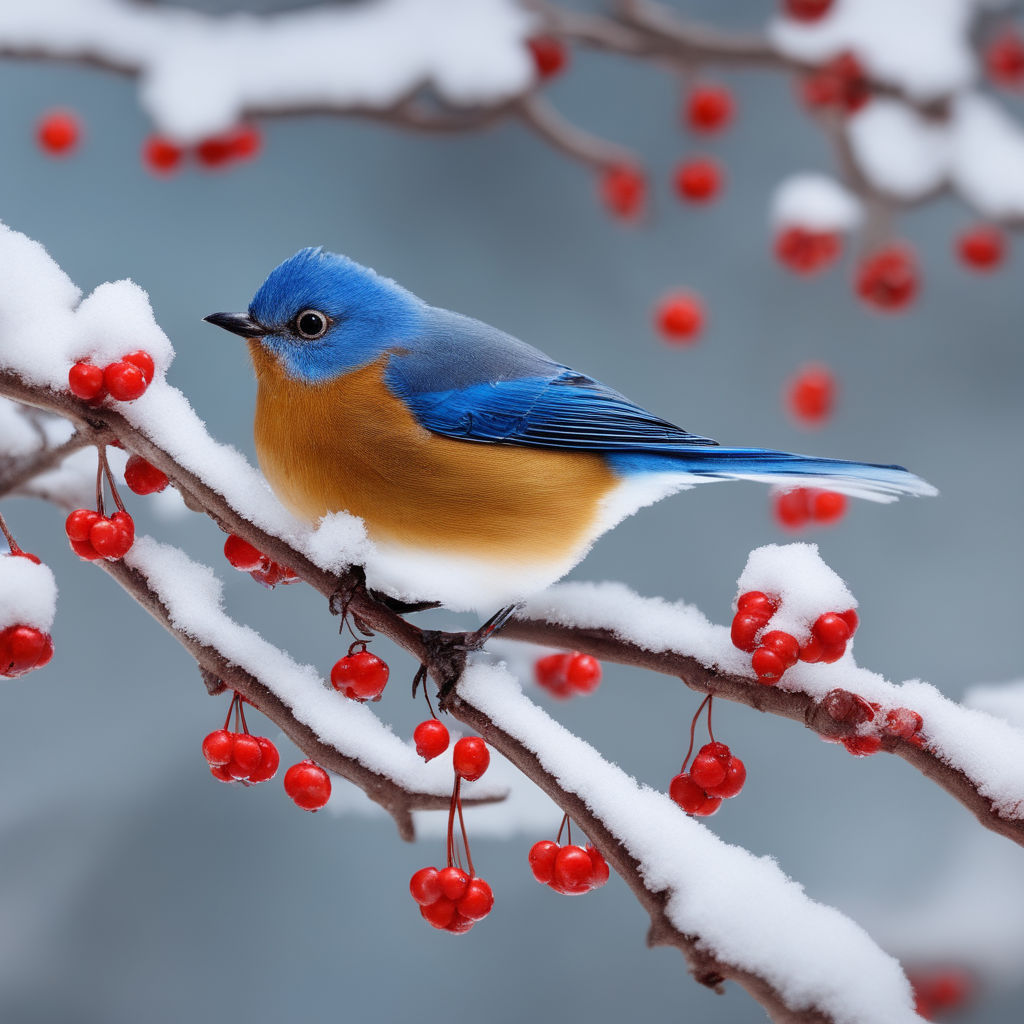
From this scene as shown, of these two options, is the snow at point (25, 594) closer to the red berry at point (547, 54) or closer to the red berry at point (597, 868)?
the red berry at point (597, 868)

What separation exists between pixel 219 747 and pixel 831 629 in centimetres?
39

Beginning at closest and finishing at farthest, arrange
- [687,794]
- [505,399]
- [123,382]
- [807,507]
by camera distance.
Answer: [123,382]
[687,794]
[505,399]
[807,507]

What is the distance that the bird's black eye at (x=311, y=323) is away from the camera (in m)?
0.79

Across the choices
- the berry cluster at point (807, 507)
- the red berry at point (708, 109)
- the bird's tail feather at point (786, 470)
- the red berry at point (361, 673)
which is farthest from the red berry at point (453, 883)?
the red berry at point (708, 109)

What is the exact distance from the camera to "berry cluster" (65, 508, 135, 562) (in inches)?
24.7

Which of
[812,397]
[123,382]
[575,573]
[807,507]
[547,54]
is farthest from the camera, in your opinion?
[575,573]

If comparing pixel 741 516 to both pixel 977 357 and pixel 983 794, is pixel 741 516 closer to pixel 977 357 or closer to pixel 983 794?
pixel 977 357

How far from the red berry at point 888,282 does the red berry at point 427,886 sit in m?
1.08

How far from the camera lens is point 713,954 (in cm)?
61

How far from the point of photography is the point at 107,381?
62cm

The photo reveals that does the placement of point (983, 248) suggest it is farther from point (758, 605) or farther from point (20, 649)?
point (20, 649)

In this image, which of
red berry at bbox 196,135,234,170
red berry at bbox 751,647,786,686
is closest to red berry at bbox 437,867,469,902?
red berry at bbox 751,647,786,686

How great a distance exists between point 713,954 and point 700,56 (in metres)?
1.08

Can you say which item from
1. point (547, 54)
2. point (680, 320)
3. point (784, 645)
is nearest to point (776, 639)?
point (784, 645)
